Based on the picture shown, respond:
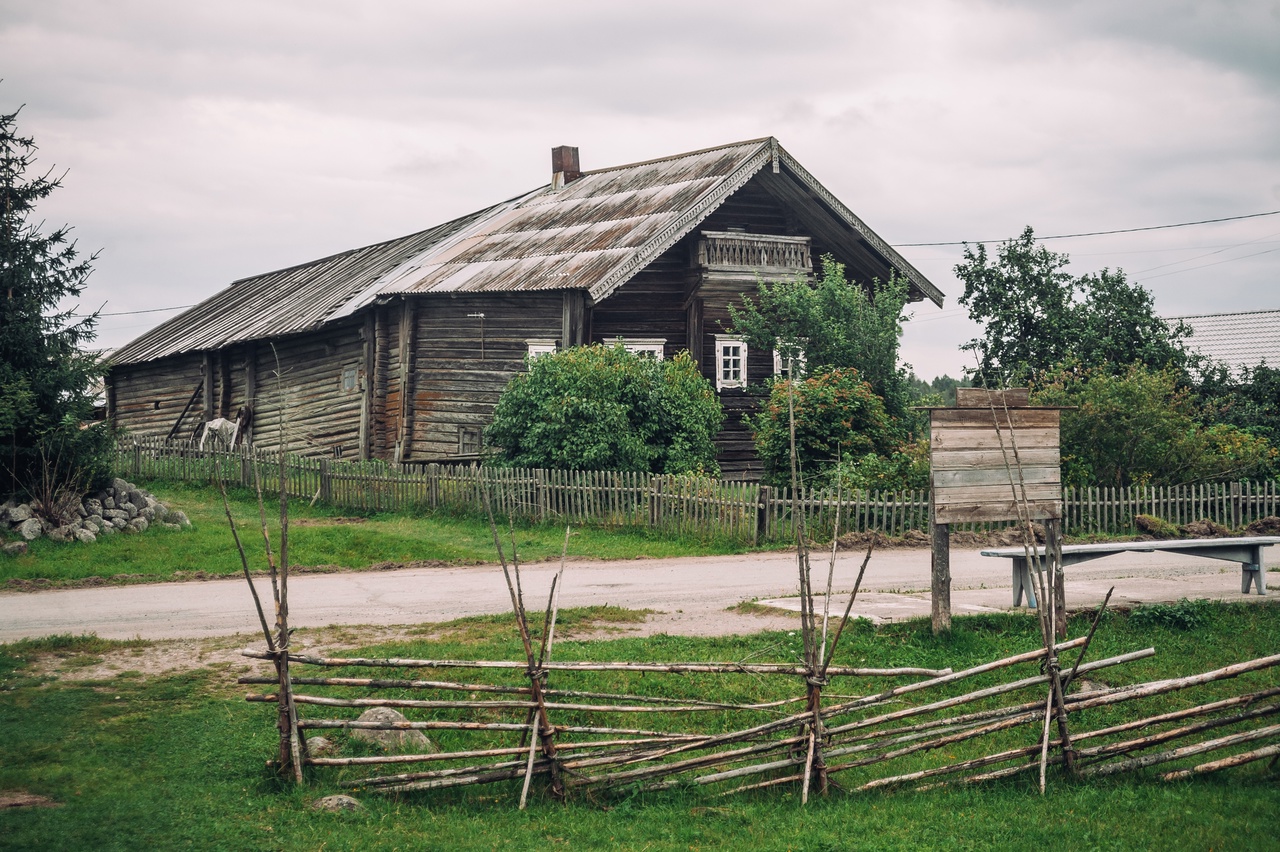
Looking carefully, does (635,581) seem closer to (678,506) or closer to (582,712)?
(678,506)

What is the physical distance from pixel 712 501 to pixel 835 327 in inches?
299

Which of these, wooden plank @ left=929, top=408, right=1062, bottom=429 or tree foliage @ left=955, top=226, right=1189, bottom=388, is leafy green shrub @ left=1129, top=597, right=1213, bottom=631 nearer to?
wooden plank @ left=929, top=408, right=1062, bottom=429

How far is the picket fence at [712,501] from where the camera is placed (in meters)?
19.2

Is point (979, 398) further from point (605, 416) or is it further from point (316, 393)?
point (316, 393)

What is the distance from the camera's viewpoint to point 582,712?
9203 mm

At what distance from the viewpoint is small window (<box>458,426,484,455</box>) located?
89.7 ft

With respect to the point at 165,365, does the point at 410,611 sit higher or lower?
lower

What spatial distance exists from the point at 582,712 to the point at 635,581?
624 cm

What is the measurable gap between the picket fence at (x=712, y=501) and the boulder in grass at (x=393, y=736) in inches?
370

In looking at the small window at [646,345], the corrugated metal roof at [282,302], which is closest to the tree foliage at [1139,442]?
the small window at [646,345]

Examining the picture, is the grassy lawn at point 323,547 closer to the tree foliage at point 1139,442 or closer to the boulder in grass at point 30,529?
the boulder in grass at point 30,529

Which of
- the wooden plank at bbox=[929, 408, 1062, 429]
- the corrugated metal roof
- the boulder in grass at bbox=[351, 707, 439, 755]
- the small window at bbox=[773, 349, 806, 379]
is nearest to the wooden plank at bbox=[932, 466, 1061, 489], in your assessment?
the wooden plank at bbox=[929, 408, 1062, 429]

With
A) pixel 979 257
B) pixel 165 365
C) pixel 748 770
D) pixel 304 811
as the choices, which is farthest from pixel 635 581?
pixel 165 365

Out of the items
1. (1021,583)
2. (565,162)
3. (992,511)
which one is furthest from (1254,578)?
(565,162)
